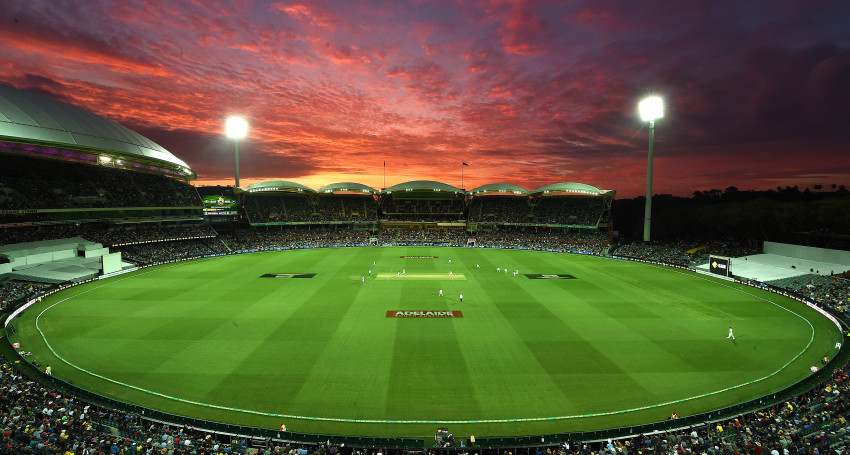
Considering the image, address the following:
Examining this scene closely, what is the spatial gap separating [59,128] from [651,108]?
78.8 meters

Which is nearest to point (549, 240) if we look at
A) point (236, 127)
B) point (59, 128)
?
point (236, 127)

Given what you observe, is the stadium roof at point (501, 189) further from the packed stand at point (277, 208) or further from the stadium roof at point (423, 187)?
the packed stand at point (277, 208)

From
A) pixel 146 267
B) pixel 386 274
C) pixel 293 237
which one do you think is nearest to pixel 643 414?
pixel 386 274

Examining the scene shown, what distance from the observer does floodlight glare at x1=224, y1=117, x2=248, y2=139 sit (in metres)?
74.7

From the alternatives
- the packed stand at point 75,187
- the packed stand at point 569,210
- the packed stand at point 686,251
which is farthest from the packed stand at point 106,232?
the packed stand at point 686,251

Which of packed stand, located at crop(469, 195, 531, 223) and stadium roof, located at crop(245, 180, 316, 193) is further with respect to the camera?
packed stand, located at crop(469, 195, 531, 223)

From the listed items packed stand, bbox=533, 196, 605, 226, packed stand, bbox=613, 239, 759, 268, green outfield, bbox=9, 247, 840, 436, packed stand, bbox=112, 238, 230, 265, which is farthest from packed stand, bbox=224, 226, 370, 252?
packed stand, bbox=613, 239, 759, 268

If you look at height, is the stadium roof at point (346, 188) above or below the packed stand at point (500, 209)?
above

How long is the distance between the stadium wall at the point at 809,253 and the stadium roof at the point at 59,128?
8806 centimetres

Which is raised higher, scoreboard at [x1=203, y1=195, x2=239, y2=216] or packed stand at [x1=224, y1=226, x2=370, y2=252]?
scoreboard at [x1=203, y1=195, x2=239, y2=216]

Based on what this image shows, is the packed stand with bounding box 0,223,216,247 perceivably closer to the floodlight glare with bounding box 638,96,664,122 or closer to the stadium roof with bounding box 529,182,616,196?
the stadium roof with bounding box 529,182,616,196

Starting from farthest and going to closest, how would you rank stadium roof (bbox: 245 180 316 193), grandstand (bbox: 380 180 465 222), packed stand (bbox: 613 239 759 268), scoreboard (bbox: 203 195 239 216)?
1. grandstand (bbox: 380 180 465 222)
2. stadium roof (bbox: 245 180 316 193)
3. scoreboard (bbox: 203 195 239 216)
4. packed stand (bbox: 613 239 759 268)

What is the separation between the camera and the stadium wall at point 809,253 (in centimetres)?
4356

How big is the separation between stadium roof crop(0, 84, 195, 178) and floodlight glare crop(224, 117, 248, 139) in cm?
1856
